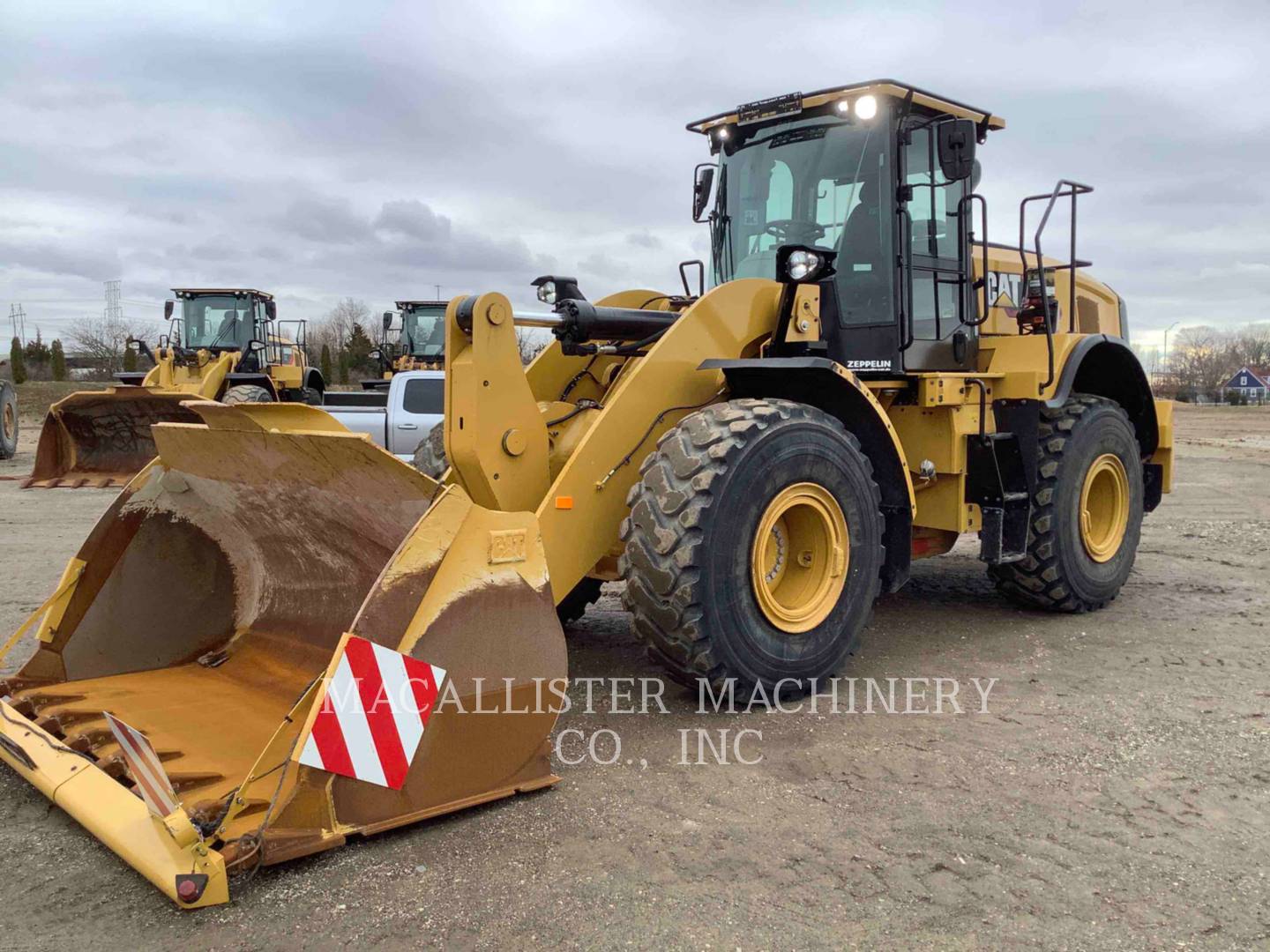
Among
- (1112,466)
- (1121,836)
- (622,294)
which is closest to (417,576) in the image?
(1121,836)

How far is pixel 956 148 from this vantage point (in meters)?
5.03

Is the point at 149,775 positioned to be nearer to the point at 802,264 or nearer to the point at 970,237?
the point at 802,264

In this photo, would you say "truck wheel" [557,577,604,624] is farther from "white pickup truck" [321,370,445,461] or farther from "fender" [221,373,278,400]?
"fender" [221,373,278,400]

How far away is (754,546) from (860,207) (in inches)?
82.9

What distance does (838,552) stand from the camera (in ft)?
15.6

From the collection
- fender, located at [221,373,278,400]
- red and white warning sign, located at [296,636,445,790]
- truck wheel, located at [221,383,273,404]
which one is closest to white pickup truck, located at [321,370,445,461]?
truck wheel, located at [221,383,273,404]

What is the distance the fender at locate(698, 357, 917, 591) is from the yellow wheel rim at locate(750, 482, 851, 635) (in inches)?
21.2

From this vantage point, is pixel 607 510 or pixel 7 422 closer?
pixel 607 510

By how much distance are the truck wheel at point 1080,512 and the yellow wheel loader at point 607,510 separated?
2 centimetres

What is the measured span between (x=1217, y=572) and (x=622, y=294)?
533 centimetres

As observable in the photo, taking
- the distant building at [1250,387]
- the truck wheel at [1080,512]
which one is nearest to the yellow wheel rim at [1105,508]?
the truck wheel at [1080,512]

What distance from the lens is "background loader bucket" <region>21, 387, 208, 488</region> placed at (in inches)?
309

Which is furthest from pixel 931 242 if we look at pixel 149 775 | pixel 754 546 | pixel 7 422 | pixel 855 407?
pixel 7 422

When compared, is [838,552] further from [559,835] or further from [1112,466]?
[1112,466]
